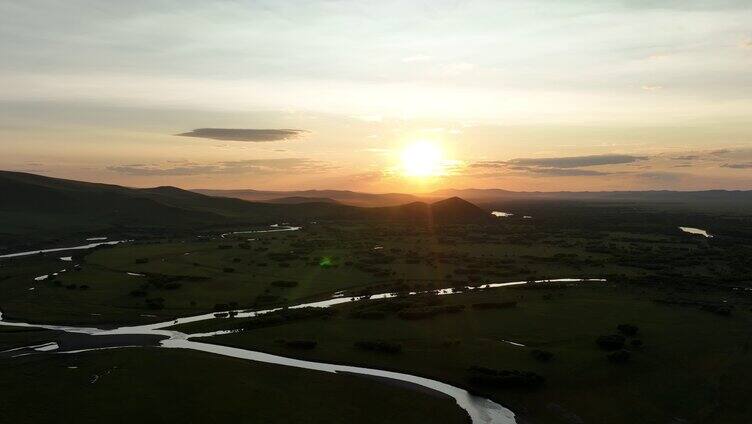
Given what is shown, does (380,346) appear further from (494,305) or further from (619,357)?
(494,305)

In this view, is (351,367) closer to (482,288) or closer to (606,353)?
(606,353)

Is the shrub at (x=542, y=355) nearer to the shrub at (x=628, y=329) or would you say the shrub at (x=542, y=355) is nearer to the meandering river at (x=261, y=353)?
the meandering river at (x=261, y=353)

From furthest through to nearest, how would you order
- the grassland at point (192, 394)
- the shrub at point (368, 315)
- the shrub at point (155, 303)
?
1. the shrub at point (155, 303)
2. the shrub at point (368, 315)
3. the grassland at point (192, 394)

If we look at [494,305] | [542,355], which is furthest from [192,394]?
[494,305]

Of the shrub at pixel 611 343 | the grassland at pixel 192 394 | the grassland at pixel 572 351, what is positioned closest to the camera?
the grassland at pixel 192 394

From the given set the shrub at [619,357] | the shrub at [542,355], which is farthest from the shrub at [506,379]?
the shrub at [619,357]

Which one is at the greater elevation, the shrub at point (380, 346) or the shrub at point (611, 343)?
the shrub at point (611, 343)

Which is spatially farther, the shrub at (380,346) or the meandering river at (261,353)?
the shrub at (380,346)

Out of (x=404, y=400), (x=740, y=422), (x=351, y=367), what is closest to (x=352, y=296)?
(x=351, y=367)
